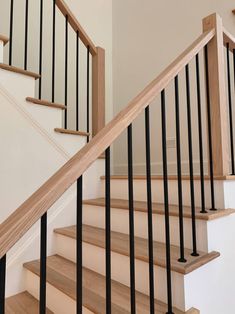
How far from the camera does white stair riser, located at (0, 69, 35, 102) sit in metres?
1.79

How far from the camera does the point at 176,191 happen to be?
5.57 ft

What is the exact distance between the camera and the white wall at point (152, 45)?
2895 millimetres

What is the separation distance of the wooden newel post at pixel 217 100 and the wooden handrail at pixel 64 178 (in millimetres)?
467

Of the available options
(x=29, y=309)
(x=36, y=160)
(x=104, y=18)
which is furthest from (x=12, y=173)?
(x=104, y=18)

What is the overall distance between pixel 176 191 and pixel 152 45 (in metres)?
2.31

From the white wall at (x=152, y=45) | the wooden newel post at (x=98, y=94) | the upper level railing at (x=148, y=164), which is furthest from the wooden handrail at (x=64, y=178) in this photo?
the white wall at (x=152, y=45)

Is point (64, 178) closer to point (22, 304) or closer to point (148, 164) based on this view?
point (148, 164)

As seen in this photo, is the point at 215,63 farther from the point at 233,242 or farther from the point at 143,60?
the point at 143,60

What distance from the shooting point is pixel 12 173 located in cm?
177

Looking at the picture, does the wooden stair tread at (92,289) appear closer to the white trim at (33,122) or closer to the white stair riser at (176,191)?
the white stair riser at (176,191)

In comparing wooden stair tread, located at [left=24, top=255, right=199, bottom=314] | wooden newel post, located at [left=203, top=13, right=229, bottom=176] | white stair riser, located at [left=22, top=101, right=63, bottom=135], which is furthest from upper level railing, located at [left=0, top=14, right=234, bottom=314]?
white stair riser, located at [left=22, top=101, right=63, bottom=135]

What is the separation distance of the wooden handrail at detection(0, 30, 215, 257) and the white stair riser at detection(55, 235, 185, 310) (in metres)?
0.70

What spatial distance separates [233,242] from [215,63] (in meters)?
1.05

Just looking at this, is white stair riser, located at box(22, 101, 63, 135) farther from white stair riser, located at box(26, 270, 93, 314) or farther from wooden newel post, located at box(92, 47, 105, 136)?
white stair riser, located at box(26, 270, 93, 314)
